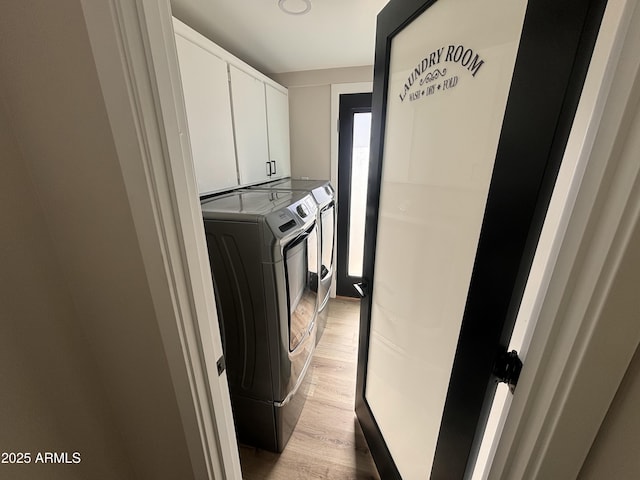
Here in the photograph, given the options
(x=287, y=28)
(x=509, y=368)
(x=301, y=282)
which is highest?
(x=287, y=28)

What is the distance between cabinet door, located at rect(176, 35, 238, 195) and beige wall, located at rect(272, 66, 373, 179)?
105 cm

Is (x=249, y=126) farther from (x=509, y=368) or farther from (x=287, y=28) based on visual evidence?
(x=509, y=368)

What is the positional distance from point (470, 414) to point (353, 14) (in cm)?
180

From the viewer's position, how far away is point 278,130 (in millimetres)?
2295

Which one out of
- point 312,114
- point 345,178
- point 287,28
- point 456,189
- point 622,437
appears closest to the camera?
point 622,437

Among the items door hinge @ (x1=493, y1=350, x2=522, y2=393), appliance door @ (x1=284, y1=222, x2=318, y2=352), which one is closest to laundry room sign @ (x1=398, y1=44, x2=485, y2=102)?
door hinge @ (x1=493, y1=350, x2=522, y2=393)

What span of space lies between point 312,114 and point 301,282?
1728 mm

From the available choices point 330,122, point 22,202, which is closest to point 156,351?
point 22,202

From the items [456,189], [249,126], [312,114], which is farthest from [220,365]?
[312,114]

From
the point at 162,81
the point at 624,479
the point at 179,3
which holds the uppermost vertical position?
the point at 179,3

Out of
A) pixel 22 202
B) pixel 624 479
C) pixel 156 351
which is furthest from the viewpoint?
pixel 156 351

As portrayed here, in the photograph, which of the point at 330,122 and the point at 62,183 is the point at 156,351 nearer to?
the point at 62,183

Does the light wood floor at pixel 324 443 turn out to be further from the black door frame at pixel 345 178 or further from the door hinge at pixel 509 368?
the door hinge at pixel 509 368

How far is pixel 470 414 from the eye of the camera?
695mm
